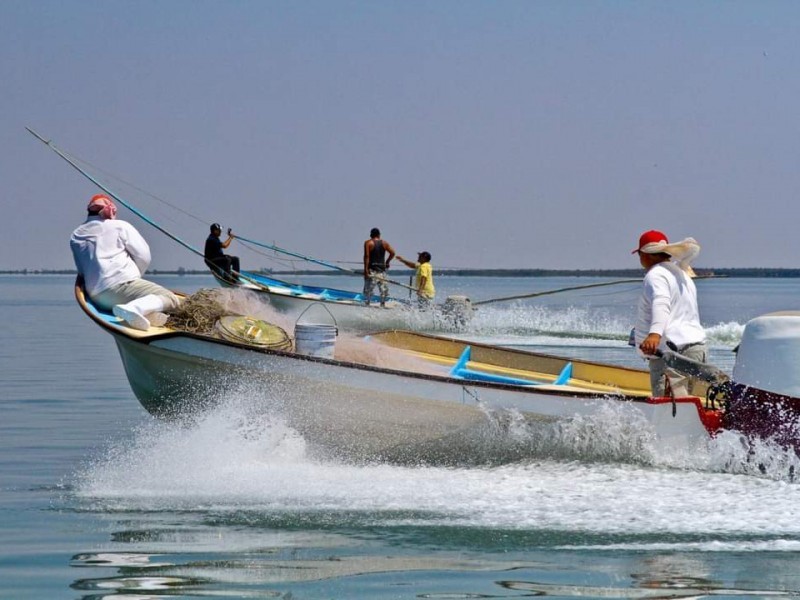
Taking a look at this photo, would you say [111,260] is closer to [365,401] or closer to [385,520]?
→ [365,401]

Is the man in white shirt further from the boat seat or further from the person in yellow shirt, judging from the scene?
the person in yellow shirt

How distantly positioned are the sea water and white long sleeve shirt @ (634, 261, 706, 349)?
73 cm

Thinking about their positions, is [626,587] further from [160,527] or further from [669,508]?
[160,527]

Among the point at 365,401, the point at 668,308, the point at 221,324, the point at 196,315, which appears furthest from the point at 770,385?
the point at 196,315

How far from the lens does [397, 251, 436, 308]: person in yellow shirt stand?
2625cm

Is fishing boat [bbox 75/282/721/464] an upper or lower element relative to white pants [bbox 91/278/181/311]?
lower

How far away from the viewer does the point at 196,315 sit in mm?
9992

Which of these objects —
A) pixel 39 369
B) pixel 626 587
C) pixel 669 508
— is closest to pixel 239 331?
pixel 669 508

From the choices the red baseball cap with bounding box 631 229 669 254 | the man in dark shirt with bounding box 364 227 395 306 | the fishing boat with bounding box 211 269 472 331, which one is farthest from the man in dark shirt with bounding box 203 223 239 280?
the red baseball cap with bounding box 631 229 669 254

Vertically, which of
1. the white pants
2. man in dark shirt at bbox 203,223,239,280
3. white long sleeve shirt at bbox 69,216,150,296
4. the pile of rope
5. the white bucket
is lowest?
the white bucket

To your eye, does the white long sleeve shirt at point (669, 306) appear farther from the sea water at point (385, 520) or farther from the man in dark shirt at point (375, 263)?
the man in dark shirt at point (375, 263)

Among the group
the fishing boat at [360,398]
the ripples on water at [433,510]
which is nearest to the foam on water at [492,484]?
the ripples on water at [433,510]

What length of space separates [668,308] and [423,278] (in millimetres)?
17886

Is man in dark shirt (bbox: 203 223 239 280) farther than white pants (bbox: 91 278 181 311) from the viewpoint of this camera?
Yes
